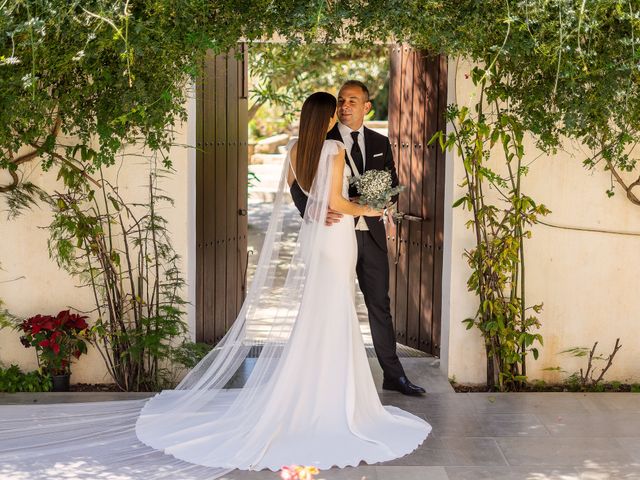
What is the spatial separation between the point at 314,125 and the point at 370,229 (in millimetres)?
956

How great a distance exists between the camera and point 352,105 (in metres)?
5.77

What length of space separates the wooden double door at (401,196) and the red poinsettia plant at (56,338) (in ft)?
2.79

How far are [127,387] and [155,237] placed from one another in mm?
960

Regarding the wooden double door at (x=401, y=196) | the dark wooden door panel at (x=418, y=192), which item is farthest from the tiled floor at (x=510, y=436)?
the wooden double door at (x=401, y=196)

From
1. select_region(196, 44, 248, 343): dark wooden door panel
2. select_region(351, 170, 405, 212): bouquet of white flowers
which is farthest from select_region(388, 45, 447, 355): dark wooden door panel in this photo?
select_region(351, 170, 405, 212): bouquet of white flowers

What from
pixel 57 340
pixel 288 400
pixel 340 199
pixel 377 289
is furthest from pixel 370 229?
pixel 57 340

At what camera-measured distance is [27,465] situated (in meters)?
4.80

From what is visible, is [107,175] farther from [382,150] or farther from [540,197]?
[540,197]

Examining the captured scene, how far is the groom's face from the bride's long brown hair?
1.94 ft

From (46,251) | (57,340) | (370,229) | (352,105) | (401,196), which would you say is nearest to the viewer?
(352,105)

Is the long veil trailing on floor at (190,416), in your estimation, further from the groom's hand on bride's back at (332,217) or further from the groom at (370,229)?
the groom at (370,229)

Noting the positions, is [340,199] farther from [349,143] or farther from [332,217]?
[349,143]

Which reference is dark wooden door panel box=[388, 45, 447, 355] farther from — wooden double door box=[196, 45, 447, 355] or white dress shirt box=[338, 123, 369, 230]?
white dress shirt box=[338, 123, 369, 230]

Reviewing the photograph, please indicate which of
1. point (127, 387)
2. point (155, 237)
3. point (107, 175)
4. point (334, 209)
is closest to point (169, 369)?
point (127, 387)
